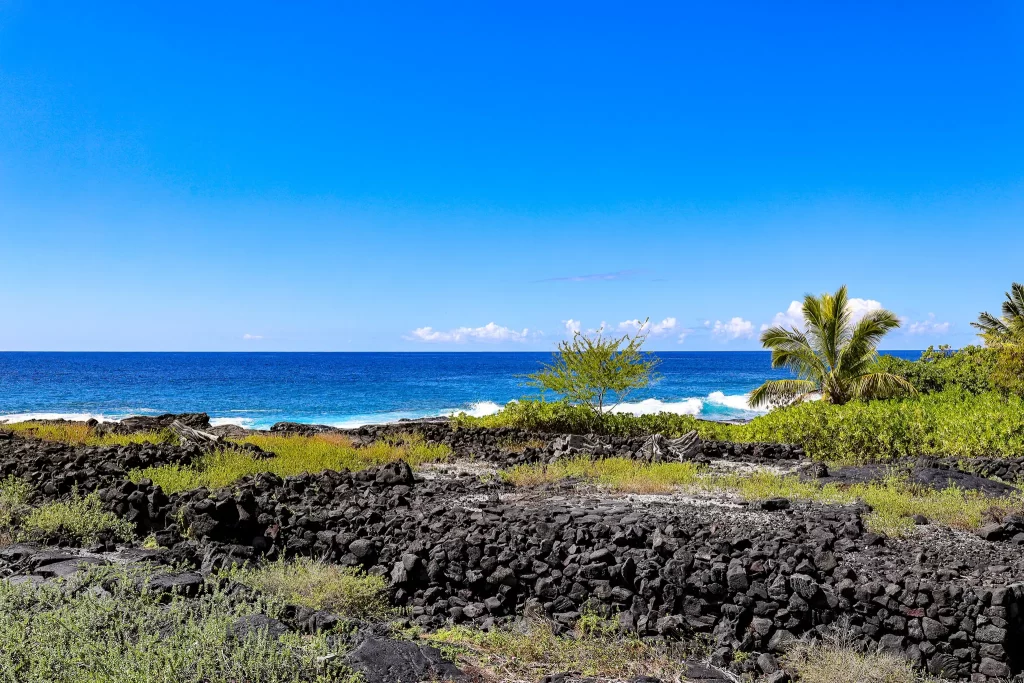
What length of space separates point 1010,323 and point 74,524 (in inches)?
1204

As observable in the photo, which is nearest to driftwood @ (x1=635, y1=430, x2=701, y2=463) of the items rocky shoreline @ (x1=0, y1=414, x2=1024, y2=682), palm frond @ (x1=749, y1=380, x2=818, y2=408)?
rocky shoreline @ (x1=0, y1=414, x2=1024, y2=682)

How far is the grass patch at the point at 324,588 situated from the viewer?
7.03 m

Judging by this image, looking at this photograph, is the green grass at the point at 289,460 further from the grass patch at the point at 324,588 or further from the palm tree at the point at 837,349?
the palm tree at the point at 837,349

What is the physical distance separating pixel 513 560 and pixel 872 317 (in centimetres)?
1961

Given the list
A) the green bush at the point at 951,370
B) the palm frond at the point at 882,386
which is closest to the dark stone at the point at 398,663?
the palm frond at the point at 882,386

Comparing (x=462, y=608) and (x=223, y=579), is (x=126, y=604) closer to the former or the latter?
(x=223, y=579)

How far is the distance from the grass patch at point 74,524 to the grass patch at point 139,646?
3403 millimetres

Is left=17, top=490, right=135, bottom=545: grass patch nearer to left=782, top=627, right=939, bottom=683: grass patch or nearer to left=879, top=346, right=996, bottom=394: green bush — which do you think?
left=782, top=627, right=939, bottom=683: grass patch

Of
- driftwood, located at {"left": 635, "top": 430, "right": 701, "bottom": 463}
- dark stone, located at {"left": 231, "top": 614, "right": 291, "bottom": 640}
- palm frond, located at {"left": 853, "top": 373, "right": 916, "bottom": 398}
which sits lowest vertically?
dark stone, located at {"left": 231, "top": 614, "right": 291, "bottom": 640}

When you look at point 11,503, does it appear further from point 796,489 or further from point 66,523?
point 796,489

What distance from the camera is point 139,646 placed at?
481 centimetres

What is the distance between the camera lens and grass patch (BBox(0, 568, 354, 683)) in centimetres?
467

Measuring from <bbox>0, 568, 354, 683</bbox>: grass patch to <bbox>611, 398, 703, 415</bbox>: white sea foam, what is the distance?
39.8 m

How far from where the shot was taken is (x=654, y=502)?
9.79 m
